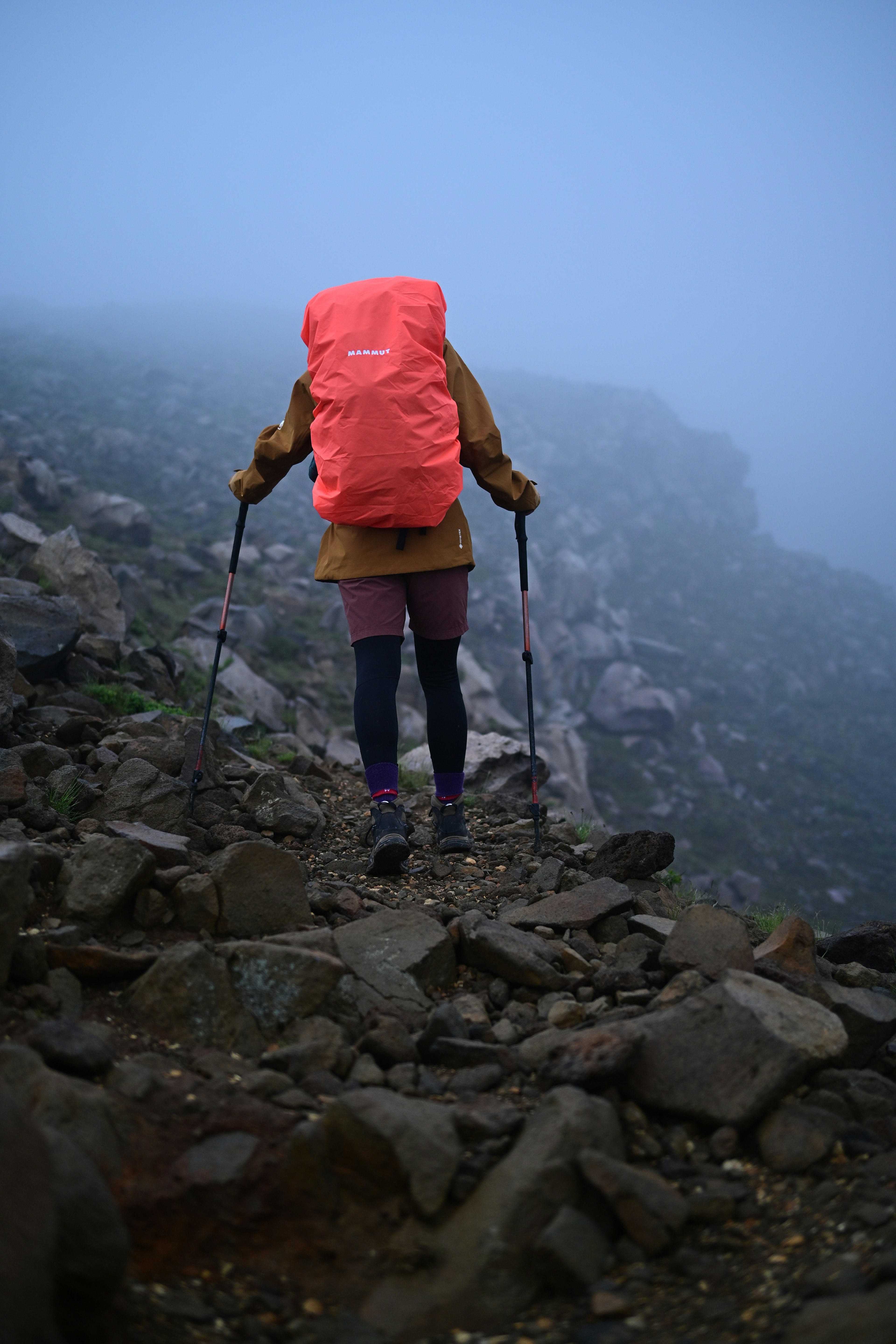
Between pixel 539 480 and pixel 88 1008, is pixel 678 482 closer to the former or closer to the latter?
pixel 539 480

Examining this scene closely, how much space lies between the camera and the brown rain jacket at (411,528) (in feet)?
15.1

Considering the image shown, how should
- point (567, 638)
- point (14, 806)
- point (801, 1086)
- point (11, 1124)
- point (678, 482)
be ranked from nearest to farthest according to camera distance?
point (11, 1124)
point (801, 1086)
point (14, 806)
point (567, 638)
point (678, 482)

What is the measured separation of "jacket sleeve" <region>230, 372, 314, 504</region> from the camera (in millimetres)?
4891

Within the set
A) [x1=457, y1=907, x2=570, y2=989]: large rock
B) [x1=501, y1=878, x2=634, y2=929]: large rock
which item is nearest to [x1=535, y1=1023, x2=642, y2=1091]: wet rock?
[x1=457, y1=907, x2=570, y2=989]: large rock

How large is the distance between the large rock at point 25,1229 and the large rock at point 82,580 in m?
8.20

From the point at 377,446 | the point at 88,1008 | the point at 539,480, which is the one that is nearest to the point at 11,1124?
Answer: the point at 88,1008

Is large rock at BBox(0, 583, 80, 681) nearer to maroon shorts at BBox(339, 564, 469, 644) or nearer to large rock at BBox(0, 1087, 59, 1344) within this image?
maroon shorts at BBox(339, 564, 469, 644)

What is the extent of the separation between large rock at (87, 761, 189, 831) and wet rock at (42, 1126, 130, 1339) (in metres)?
2.73

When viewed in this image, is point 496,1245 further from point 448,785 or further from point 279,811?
point 279,811

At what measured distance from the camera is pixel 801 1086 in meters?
2.83

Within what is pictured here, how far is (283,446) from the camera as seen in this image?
4934mm

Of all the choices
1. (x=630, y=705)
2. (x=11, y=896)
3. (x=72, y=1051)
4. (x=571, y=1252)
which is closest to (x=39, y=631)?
(x=11, y=896)

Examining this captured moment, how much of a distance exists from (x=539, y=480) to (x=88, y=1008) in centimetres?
5978

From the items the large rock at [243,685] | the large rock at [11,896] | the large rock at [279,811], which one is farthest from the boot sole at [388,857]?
the large rock at [243,685]
